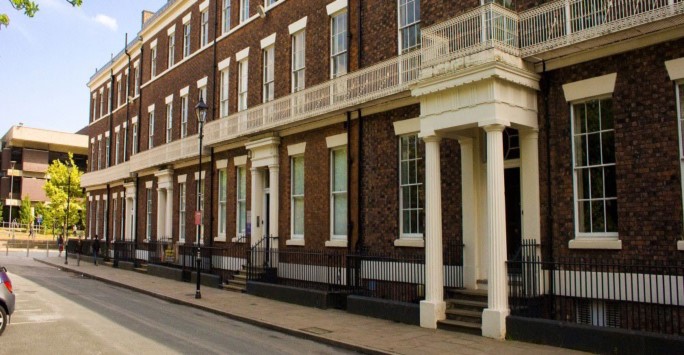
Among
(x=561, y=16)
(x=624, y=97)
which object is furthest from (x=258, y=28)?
(x=624, y=97)

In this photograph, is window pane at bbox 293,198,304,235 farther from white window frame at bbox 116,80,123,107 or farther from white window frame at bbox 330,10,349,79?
white window frame at bbox 116,80,123,107

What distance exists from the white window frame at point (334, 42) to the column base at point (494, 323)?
29.1ft

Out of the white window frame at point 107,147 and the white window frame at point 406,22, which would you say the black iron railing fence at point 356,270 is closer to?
the white window frame at point 406,22

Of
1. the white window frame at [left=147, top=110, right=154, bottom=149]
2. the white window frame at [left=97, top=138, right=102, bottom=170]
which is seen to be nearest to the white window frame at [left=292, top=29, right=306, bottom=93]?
the white window frame at [left=147, top=110, right=154, bottom=149]

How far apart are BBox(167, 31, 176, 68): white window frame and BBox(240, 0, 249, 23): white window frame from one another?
23.6 ft

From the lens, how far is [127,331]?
11.7 metres

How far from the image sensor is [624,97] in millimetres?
10422

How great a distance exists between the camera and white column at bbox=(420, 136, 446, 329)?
1182 cm

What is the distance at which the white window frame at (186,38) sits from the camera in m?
27.6

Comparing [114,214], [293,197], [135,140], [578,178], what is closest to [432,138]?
→ [578,178]

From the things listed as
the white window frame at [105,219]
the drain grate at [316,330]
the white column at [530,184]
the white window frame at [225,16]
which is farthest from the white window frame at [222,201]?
the white window frame at [105,219]

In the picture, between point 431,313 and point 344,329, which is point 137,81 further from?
point 431,313

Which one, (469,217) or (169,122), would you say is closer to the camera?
(469,217)

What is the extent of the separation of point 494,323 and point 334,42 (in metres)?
10.3
